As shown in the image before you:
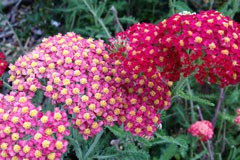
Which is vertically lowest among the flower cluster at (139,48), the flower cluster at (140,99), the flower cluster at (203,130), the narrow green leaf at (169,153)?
the narrow green leaf at (169,153)

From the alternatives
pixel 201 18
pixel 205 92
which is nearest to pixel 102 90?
pixel 201 18

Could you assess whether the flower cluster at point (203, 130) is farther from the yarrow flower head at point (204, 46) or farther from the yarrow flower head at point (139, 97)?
the yarrow flower head at point (204, 46)

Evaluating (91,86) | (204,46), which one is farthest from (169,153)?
(204,46)

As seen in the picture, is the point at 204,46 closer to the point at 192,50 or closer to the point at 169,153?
the point at 192,50

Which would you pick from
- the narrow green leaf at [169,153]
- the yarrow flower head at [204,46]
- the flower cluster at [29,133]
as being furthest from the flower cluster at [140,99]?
the narrow green leaf at [169,153]

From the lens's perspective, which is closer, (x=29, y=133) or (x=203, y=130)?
(x=29, y=133)

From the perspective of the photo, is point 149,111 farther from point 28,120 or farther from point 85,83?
point 28,120

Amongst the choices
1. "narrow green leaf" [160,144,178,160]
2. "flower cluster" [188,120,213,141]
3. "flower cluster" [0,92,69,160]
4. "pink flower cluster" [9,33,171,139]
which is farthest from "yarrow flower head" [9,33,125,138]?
"narrow green leaf" [160,144,178,160]
